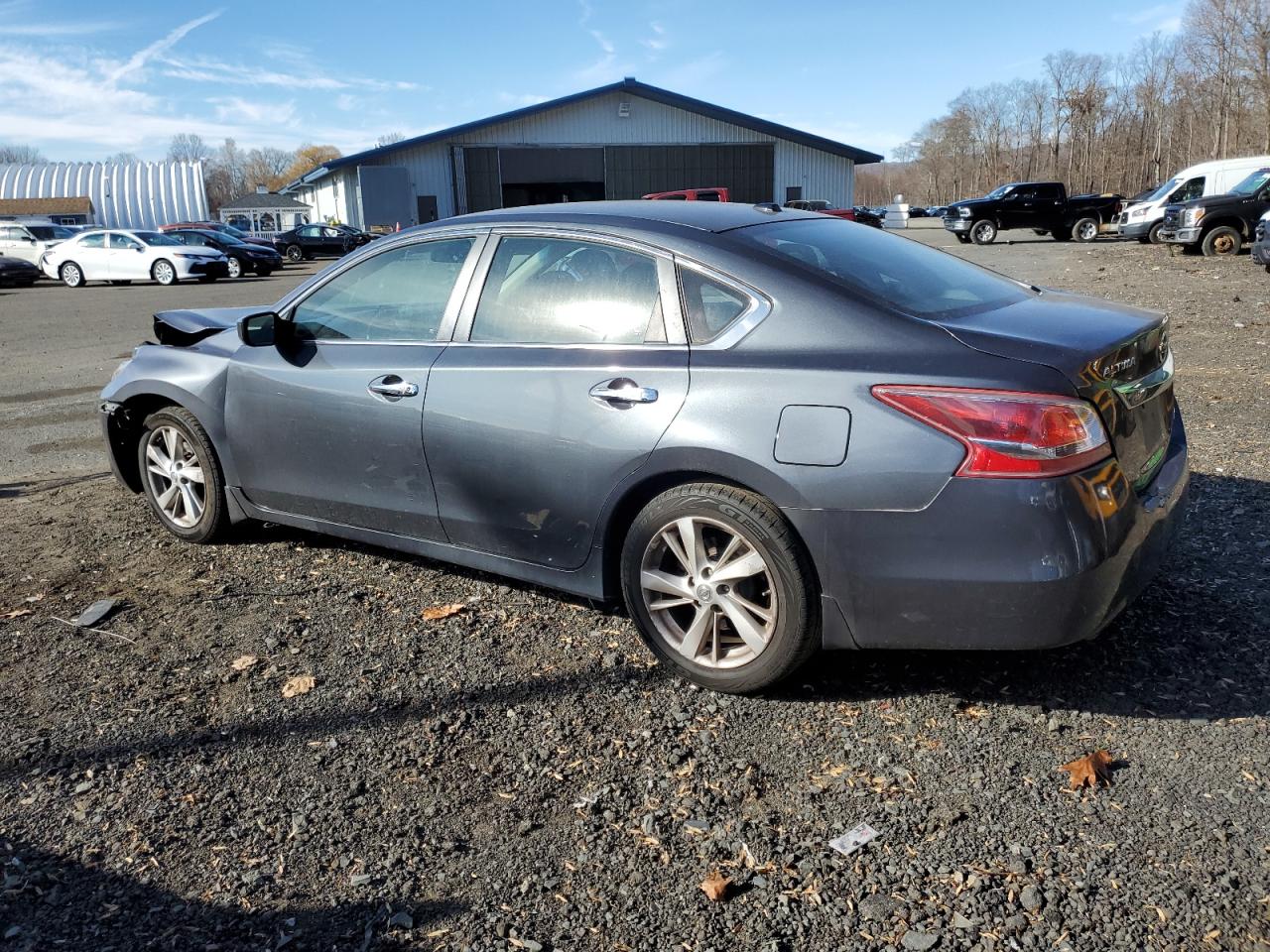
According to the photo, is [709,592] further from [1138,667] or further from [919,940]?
[1138,667]

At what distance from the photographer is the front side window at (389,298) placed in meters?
4.20

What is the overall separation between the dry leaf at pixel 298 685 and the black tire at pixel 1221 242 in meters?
23.9

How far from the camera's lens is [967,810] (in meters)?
2.81

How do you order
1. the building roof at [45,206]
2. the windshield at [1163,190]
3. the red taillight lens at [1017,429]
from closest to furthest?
the red taillight lens at [1017,429]
the windshield at [1163,190]
the building roof at [45,206]

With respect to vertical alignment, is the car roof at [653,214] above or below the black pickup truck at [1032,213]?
below

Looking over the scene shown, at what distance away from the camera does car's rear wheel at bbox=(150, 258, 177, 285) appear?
28969mm

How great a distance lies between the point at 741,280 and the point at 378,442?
1.66m

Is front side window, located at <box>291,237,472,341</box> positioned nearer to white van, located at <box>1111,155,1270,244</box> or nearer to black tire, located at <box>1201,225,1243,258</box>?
black tire, located at <box>1201,225,1243,258</box>

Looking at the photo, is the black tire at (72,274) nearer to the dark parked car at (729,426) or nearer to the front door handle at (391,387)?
the dark parked car at (729,426)

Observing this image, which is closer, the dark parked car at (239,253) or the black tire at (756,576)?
the black tire at (756,576)

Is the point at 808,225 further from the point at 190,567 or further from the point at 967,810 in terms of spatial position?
the point at 190,567

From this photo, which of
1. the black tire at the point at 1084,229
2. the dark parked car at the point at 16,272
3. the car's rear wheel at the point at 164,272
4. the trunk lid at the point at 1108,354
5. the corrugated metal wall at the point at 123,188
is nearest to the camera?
the trunk lid at the point at 1108,354

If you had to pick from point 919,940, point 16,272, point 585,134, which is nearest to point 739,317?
point 919,940

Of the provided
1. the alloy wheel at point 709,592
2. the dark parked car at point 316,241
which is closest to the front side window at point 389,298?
the alloy wheel at point 709,592
